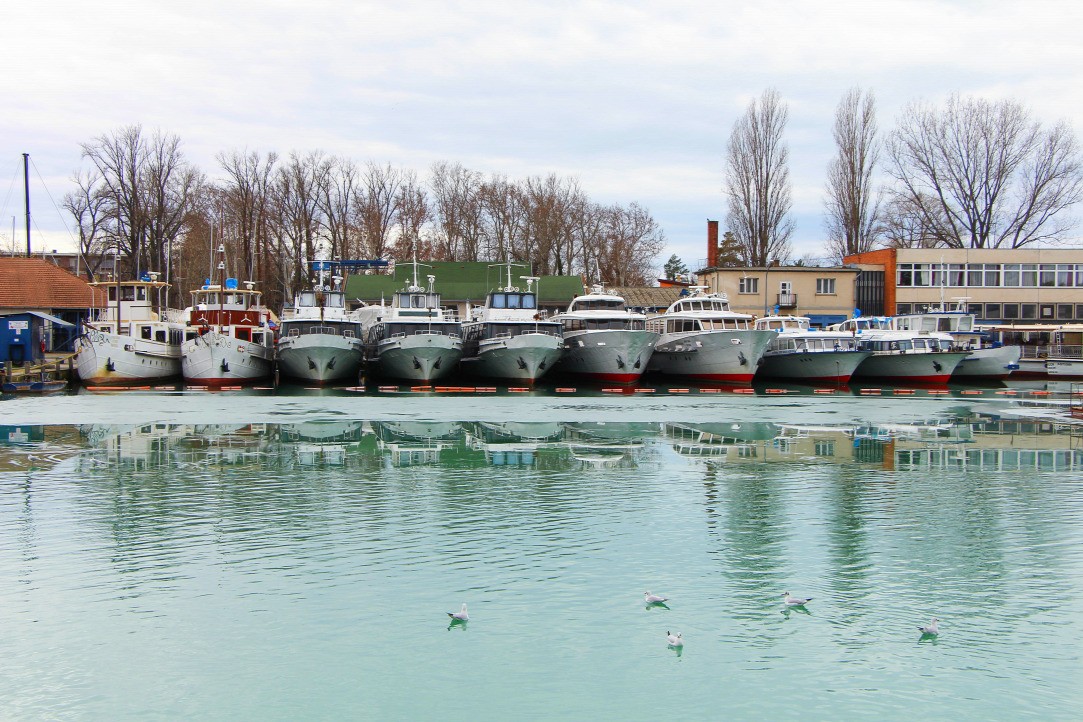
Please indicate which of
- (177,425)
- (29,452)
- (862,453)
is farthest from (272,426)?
(862,453)

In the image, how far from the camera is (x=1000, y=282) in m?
63.1

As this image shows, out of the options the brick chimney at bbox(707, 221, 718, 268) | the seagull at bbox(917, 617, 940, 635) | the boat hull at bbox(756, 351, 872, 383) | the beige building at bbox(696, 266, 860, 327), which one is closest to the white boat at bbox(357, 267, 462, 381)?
the boat hull at bbox(756, 351, 872, 383)

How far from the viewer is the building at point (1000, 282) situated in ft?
206

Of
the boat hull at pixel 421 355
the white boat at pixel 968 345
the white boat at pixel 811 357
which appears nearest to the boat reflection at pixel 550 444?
the boat hull at pixel 421 355

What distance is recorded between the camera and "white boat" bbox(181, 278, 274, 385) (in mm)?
41156

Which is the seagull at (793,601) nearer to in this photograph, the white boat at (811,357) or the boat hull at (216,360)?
the white boat at (811,357)

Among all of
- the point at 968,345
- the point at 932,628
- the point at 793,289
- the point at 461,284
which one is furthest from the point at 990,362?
the point at 932,628

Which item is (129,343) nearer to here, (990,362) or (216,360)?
(216,360)

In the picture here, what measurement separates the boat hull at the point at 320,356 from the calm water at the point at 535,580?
1758 centimetres

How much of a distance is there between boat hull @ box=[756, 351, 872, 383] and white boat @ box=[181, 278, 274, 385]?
24490mm

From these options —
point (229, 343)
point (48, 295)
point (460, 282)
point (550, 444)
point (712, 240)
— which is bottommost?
point (550, 444)

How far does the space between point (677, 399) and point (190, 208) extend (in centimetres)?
5515

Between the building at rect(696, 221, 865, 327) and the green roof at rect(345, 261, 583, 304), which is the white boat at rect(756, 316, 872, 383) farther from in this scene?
the green roof at rect(345, 261, 583, 304)

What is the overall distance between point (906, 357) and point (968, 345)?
18.3 ft
